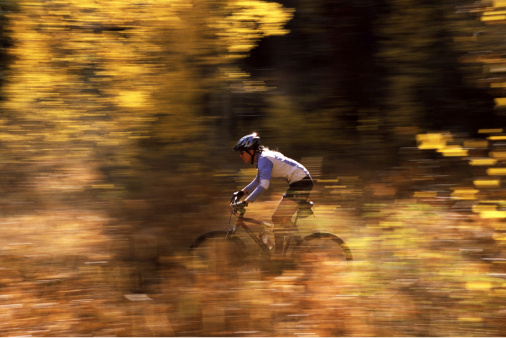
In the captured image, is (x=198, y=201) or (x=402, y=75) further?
(x=402, y=75)

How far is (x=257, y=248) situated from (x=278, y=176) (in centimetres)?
91

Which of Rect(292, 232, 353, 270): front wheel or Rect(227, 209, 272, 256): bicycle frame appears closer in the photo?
Rect(292, 232, 353, 270): front wheel

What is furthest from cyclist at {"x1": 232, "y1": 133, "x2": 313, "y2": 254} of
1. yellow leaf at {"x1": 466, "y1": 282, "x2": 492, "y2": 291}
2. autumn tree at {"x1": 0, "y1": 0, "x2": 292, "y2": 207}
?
yellow leaf at {"x1": 466, "y1": 282, "x2": 492, "y2": 291}

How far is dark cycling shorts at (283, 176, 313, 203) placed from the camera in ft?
17.4

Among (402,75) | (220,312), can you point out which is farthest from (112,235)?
(402,75)

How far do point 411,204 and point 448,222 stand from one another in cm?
74

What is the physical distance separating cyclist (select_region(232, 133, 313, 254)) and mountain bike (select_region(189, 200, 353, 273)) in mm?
88

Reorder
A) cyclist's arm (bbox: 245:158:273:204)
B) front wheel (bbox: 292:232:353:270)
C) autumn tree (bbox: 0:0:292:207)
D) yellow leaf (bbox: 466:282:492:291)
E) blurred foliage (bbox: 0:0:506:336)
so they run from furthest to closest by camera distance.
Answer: autumn tree (bbox: 0:0:292:207), cyclist's arm (bbox: 245:158:273:204), front wheel (bbox: 292:232:353:270), blurred foliage (bbox: 0:0:506:336), yellow leaf (bbox: 466:282:492:291)

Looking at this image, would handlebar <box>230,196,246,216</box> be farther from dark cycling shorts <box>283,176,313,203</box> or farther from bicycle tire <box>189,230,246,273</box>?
dark cycling shorts <box>283,176,313,203</box>

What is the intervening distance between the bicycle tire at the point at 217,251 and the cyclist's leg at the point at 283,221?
1.34ft

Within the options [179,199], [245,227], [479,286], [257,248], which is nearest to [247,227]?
[245,227]

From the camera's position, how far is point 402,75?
31.2ft

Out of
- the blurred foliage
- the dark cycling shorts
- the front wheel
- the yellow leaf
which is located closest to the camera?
the yellow leaf

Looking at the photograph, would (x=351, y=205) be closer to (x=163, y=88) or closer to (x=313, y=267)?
(x=313, y=267)
